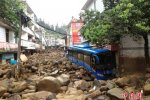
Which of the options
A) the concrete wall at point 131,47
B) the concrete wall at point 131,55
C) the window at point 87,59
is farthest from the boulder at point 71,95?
the concrete wall at point 131,47

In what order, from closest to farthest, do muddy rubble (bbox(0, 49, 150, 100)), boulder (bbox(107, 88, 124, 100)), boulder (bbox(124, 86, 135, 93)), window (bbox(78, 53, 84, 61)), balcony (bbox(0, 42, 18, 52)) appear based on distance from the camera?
boulder (bbox(107, 88, 124, 100)) → muddy rubble (bbox(0, 49, 150, 100)) → boulder (bbox(124, 86, 135, 93)) → window (bbox(78, 53, 84, 61)) → balcony (bbox(0, 42, 18, 52))

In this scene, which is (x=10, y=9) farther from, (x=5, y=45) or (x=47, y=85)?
(x=47, y=85)

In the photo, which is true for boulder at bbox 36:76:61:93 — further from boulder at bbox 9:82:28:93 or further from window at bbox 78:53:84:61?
window at bbox 78:53:84:61

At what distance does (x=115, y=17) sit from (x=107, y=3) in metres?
6.72

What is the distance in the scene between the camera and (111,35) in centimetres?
1872

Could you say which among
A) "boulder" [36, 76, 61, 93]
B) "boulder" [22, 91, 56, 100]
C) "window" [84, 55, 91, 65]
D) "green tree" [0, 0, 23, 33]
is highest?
"green tree" [0, 0, 23, 33]

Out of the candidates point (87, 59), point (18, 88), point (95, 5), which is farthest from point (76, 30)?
point (18, 88)

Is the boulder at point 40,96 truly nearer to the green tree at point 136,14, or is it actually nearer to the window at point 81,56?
the green tree at point 136,14

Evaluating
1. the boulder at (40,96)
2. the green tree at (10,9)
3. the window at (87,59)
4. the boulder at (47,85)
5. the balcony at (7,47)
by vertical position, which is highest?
the green tree at (10,9)

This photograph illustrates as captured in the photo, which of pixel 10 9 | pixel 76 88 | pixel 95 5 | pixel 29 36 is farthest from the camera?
pixel 29 36

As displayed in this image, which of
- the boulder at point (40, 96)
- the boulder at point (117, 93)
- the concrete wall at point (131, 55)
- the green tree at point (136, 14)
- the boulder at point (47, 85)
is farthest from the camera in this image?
the concrete wall at point (131, 55)

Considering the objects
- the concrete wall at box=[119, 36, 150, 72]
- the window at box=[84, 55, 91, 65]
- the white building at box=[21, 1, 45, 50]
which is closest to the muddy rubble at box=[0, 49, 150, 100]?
the window at box=[84, 55, 91, 65]

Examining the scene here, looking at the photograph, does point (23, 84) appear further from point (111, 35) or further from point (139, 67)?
point (139, 67)

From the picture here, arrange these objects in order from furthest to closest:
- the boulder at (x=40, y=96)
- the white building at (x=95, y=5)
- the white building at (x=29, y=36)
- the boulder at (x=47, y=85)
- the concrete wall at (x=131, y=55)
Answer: the white building at (x=29, y=36)
the white building at (x=95, y=5)
the concrete wall at (x=131, y=55)
the boulder at (x=47, y=85)
the boulder at (x=40, y=96)
